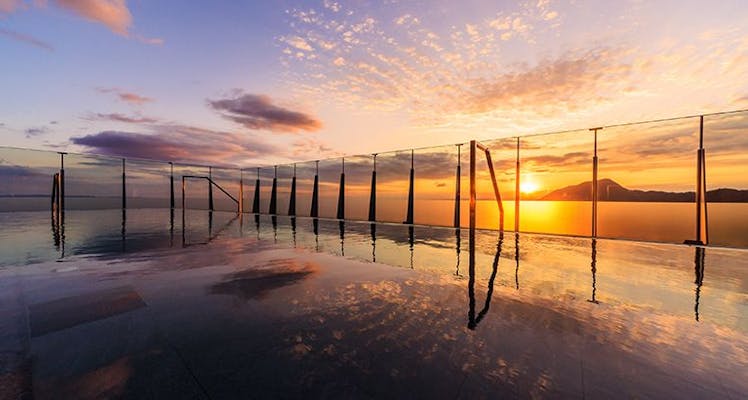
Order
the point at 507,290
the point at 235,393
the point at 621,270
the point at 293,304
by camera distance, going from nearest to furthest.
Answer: the point at 235,393 → the point at 293,304 → the point at 507,290 → the point at 621,270

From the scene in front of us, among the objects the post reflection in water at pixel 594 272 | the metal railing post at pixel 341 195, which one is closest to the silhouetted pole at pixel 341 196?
the metal railing post at pixel 341 195

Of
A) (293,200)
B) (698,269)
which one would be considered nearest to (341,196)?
(293,200)

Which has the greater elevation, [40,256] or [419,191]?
[419,191]

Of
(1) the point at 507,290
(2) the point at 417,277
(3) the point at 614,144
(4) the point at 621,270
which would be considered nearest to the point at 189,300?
(2) the point at 417,277

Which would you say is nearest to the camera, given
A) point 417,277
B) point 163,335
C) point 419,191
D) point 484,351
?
point 484,351

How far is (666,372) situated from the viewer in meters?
2.36

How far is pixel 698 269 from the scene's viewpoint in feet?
20.1

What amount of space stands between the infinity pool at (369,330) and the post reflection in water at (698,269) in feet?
0.17

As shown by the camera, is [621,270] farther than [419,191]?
No

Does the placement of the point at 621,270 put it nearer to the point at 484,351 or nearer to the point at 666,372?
the point at 666,372

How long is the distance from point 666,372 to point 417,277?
333cm

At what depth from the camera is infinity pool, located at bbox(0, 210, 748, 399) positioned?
217 cm

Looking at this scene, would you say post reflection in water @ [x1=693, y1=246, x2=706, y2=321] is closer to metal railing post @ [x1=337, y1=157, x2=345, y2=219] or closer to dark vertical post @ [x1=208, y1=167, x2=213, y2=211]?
metal railing post @ [x1=337, y1=157, x2=345, y2=219]

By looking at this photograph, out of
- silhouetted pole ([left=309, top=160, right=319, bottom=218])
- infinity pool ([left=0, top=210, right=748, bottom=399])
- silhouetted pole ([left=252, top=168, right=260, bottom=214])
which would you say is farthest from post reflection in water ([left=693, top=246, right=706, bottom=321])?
silhouetted pole ([left=252, top=168, right=260, bottom=214])
